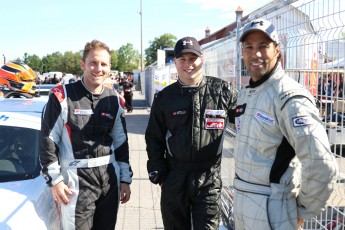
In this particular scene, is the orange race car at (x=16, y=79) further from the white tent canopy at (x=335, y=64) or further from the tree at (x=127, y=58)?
the tree at (x=127, y=58)

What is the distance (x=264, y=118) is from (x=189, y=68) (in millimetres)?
1226

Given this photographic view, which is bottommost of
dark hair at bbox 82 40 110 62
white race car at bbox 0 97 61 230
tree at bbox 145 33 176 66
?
white race car at bbox 0 97 61 230

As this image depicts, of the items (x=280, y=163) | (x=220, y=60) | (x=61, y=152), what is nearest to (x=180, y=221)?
(x=61, y=152)

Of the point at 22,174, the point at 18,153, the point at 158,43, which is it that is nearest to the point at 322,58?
the point at 22,174

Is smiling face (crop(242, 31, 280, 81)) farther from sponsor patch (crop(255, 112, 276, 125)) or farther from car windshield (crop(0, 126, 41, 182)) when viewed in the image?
car windshield (crop(0, 126, 41, 182))

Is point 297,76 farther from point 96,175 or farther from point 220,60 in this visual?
point 220,60

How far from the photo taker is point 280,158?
2131 mm

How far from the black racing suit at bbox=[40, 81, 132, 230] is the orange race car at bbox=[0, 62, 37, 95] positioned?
253 cm

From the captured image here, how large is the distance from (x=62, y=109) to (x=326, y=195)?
197cm

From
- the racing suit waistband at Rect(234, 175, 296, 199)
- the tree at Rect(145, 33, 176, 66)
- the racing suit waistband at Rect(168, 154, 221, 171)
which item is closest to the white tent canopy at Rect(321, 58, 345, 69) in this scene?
the racing suit waistband at Rect(234, 175, 296, 199)

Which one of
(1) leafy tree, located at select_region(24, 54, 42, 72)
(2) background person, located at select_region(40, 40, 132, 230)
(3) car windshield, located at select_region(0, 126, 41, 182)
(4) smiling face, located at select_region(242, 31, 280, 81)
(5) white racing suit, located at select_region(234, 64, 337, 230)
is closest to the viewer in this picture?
(5) white racing suit, located at select_region(234, 64, 337, 230)

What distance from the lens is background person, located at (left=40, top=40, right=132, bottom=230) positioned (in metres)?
3.04

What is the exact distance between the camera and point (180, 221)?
3.33m

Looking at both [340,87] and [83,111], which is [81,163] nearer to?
[83,111]
